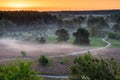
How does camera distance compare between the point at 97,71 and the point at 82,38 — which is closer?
the point at 97,71

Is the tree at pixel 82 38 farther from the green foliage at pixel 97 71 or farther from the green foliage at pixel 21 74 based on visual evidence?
the green foliage at pixel 97 71

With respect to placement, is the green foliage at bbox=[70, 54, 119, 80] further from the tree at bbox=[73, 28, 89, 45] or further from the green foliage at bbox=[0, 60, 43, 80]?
the tree at bbox=[73, 28, 89, 45]

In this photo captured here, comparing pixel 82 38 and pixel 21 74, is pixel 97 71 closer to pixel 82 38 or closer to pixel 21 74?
pixel 21 74

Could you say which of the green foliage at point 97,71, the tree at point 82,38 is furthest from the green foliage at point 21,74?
the tree at point 82,38

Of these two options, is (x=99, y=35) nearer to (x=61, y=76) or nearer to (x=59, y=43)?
(x=59, y=43)

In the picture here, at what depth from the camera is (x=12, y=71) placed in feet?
84.7

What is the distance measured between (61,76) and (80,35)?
45.3 metres

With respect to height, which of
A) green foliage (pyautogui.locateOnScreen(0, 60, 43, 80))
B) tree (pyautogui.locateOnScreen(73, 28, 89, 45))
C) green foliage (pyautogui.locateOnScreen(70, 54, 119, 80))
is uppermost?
green foliage (pyautogui.locateOnScreen(70, 54, 119, 80))

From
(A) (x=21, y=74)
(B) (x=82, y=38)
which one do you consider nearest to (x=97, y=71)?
(A) (x=21, y=74)

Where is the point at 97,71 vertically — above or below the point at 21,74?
above

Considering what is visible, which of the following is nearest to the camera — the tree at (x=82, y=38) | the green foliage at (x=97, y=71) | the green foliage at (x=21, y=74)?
the green foliage at (x=97, y=71)

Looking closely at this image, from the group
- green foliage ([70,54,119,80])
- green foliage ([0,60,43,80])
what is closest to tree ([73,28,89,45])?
green foliage ([0,60,43,80])

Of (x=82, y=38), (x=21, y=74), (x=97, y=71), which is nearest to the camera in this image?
(x=97, y=71)

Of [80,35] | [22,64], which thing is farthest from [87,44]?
[22,64]
